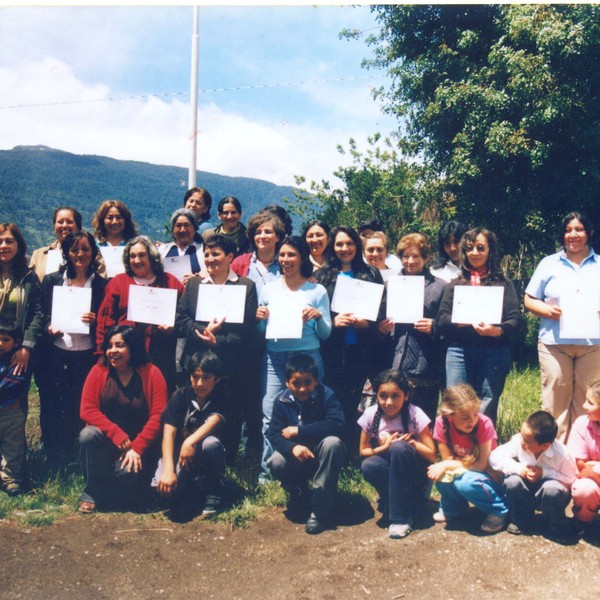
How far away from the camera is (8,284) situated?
5055mm

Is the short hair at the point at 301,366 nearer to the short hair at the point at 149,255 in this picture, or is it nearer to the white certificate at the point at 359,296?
the white certificate at the point at 359,296

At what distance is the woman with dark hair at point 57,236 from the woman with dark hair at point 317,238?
215 centimetres

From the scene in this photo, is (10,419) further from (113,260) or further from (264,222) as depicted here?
(264,222)

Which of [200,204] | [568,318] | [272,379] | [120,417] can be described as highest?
[200,204]

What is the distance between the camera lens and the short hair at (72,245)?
502 cm

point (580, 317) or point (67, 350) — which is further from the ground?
point (580, 317)

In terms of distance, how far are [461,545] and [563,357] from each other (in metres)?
1.79

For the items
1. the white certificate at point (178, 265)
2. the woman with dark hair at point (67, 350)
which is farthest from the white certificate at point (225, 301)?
the woman with dark hair at point (67, 350)

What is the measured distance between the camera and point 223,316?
191 inches

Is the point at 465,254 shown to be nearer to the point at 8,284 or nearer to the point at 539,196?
the point at 8,284

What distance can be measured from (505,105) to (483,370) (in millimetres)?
6367

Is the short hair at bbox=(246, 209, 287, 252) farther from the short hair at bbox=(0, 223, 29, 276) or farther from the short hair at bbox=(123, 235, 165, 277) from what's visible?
the short hair at bbox=(0, 223, 29, 276)

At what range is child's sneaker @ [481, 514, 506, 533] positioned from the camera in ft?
13.6

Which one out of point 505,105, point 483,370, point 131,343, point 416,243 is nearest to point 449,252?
point 416,243
